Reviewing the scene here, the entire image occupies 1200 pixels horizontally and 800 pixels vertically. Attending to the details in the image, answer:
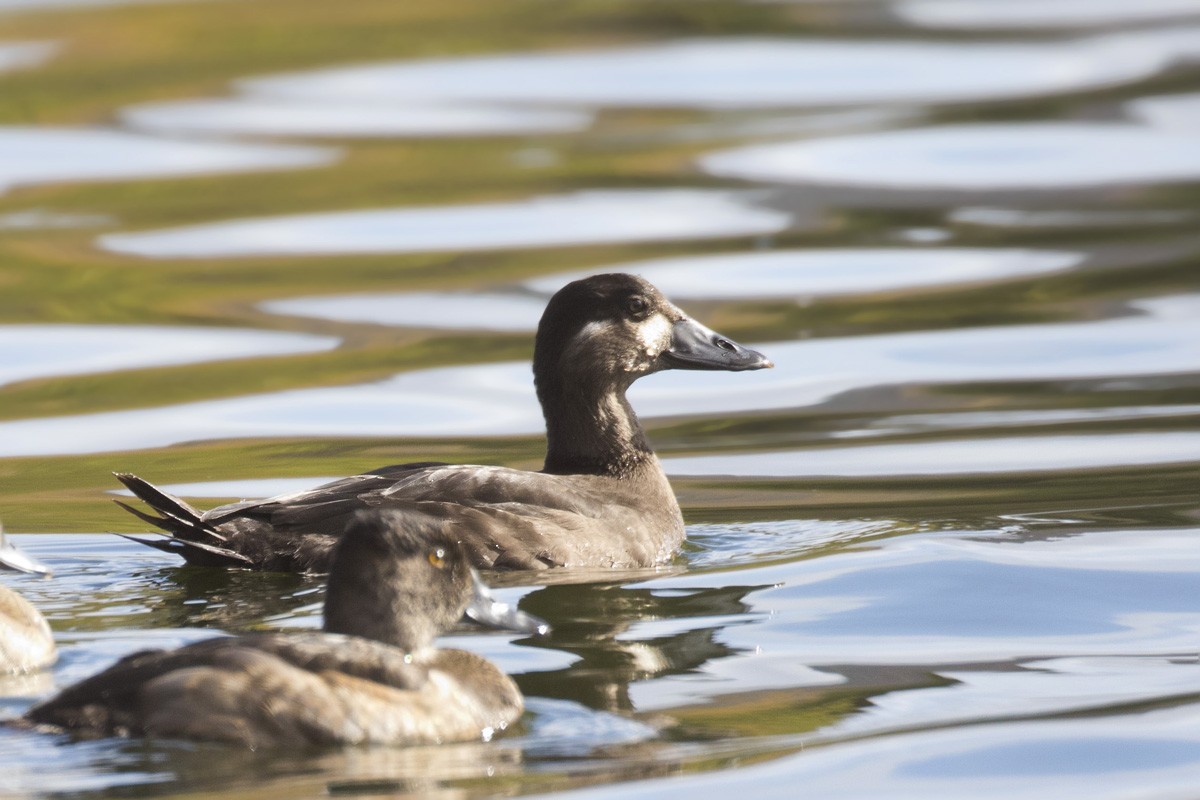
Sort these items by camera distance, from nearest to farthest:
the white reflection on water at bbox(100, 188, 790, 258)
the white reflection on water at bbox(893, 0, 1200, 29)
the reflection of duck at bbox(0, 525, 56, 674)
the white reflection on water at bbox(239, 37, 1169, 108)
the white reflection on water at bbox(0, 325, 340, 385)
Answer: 1. the reflection of duck at bbox(0, 525, 56, 674)
2. the white reflection on water at bbox(0, 325, 340, 385)
3. the white reflection on water at bbox(100, 188, 790, 258)
4. the white reflection on water at bbox(239, 37, 1169, 108)
5. the white reflection on water at bbox(893, 0, 1200, 29)

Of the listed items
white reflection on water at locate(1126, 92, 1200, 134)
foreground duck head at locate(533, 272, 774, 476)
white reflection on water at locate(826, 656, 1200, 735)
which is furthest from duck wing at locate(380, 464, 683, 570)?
white reflection on water at locate(1126, 92, 1200, 134)

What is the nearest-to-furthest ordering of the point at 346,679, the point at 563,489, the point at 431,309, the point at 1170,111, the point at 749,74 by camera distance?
the point at 346,679, the point at 563,489, the point at 431,309, the point at 1170,111, the point at 749,74

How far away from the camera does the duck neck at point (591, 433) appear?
9453 millimetres

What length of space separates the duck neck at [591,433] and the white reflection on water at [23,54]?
13.7 m

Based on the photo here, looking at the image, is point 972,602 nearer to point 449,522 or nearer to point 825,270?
point 449,522

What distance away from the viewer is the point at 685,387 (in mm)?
13070

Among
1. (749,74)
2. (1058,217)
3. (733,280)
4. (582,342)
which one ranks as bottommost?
(582,342)

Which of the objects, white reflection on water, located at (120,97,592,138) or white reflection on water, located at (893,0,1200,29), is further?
white reflection on water, located at (893,0,1200,29)

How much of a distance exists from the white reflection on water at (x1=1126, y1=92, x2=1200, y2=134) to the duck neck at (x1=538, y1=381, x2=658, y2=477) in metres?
11.0

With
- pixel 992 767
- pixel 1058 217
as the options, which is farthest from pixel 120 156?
pixel 992 767

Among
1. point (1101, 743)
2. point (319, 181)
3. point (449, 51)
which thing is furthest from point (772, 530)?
point (449, 51)

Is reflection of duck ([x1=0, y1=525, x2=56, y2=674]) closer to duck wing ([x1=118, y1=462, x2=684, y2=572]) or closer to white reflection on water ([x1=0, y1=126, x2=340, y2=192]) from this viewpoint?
duck wing ([x1=118, y1=462, x2=684, y2=572])

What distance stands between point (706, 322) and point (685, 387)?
956mm

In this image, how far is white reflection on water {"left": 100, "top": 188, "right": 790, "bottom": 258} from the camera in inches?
647
